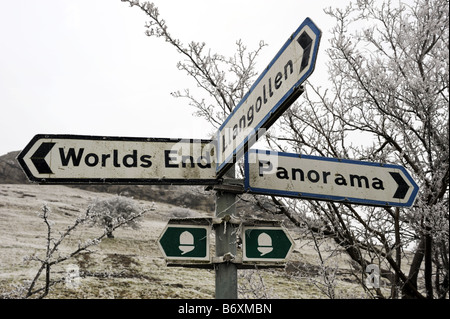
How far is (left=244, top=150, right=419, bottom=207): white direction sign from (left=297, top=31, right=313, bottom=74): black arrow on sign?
104cm

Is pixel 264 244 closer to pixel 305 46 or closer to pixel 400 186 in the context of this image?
pixel 400 186

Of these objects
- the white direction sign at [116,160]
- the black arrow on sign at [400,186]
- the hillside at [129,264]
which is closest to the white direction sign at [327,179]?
the black arrow on sign at [400,186]

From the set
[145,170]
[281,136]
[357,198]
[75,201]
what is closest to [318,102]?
[281,136]

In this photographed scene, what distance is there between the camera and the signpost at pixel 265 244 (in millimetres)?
2713

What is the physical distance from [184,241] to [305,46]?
136 cm

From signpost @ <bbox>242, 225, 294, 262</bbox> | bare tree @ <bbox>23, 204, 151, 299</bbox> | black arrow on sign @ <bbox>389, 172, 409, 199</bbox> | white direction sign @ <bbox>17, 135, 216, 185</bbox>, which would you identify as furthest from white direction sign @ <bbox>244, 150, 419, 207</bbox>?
bare tree @ <bbox>23, 204, 151, 299</bbox>

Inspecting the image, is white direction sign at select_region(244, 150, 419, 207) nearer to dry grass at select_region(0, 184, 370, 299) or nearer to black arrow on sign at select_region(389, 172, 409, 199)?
black arrow on sign at select_region(389, 172, 409, 199)

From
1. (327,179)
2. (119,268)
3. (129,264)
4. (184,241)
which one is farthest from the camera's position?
(129,264)

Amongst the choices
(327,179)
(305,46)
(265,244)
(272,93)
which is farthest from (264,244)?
(305,46)

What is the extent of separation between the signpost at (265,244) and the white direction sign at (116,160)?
1.31ft

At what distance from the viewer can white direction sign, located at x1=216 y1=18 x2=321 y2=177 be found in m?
1.93

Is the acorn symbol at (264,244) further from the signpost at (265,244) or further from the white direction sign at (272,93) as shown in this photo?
the white direction sign at (272,93)

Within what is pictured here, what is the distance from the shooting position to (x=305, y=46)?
1953 mm

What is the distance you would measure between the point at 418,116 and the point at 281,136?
5.53ft
